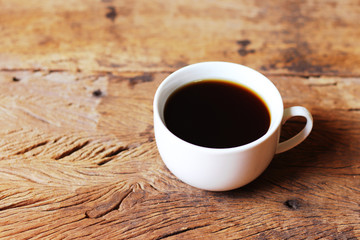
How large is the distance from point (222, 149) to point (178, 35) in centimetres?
54

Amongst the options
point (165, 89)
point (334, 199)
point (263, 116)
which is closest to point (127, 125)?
point (165, 89)

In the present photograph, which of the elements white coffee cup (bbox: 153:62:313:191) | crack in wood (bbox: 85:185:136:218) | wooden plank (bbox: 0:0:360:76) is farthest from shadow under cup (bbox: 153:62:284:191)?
wooden plank (bbox: 0:0:360:76)

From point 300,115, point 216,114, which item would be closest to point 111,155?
point 216,114

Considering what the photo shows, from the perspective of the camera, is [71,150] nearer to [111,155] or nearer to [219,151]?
[111,155]

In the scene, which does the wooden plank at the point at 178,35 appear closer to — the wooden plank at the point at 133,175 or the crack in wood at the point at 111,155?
the wooden plank at the point at 133,175

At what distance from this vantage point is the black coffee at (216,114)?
0.68 meters

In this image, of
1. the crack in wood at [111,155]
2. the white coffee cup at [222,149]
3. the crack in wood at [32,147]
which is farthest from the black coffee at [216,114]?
the crack in wood at [32,147]

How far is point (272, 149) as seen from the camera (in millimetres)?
662

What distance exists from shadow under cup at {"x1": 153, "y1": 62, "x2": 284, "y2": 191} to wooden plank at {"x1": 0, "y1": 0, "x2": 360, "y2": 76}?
9.5 inches

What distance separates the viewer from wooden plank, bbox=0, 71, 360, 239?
68 centimetres

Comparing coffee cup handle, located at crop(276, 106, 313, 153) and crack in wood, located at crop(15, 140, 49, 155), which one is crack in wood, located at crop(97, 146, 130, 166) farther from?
coffee cup handle, located at crop(276, 106, 313, 153)

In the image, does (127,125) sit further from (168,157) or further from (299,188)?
(299,188)

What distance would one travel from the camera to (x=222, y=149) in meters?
0.60

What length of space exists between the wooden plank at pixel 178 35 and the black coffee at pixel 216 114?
0.24 m
